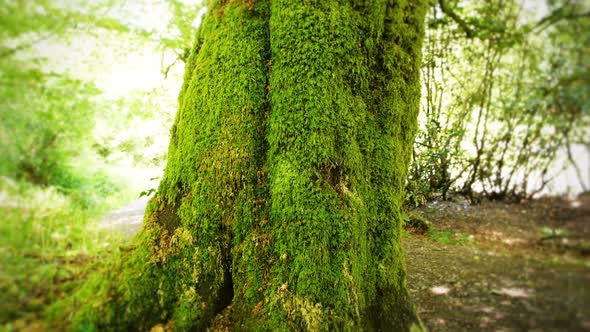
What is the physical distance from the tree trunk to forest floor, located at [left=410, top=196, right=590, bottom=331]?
2.65 feet

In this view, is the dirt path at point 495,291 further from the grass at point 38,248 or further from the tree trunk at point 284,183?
the grass at point 38,248

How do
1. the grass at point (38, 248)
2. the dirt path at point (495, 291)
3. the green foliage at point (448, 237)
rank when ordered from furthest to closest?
the green foliage at point (448, 237) < the dirt path at point (495, 291) < the grass at point (38, 248)

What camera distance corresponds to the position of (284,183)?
2457 millimetres

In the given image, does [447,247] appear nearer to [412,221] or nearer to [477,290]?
[412,221]

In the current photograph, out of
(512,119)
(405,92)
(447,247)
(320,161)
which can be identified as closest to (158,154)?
(320,161)

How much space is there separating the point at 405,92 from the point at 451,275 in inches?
101

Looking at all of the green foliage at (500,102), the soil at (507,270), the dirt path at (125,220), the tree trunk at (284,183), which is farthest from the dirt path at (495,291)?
the dirt path at (125,220)

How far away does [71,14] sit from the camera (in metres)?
2.53

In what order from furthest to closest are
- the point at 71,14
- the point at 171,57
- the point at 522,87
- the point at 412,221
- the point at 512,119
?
the point at 171,57, the point at 412,221, the point at 512,119, the point at 522,87, the point at 71,14

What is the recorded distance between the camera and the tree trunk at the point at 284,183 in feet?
7.68

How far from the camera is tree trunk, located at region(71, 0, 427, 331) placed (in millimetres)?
2342

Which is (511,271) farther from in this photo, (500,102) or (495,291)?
(500,102)

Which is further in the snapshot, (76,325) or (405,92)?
(405,92)

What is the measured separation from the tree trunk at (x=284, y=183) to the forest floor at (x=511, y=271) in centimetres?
81
